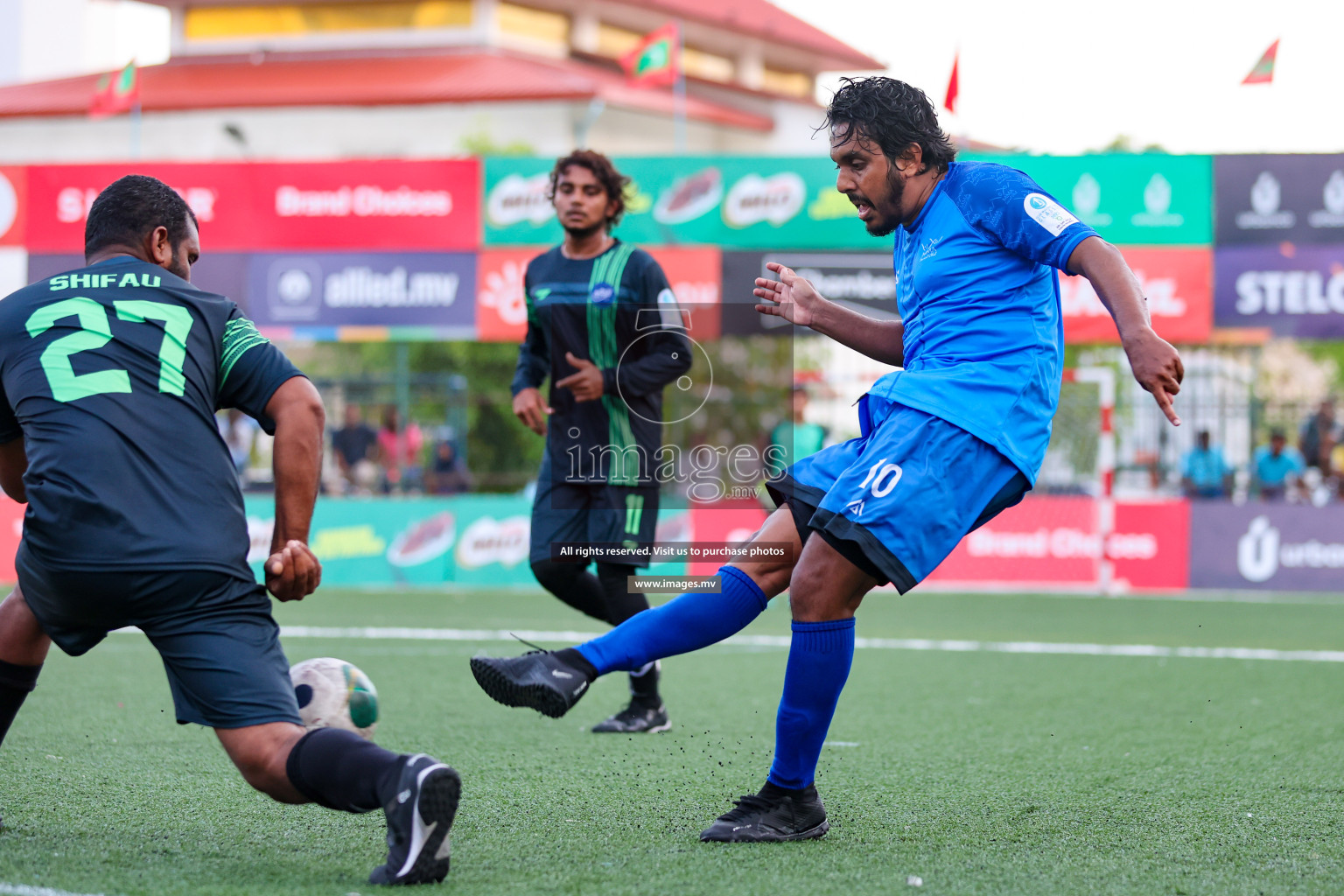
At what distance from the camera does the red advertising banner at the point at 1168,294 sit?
1376 cm

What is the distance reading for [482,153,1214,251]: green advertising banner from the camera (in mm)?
13625

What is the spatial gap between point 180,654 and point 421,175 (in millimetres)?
11425

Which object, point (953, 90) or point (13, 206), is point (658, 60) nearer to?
point (953, 90)

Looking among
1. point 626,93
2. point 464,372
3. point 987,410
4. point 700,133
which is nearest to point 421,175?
point 987,410

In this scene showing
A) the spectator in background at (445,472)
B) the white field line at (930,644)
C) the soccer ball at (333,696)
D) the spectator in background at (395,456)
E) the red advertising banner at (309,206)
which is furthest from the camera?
the spectator in background at (395,456)

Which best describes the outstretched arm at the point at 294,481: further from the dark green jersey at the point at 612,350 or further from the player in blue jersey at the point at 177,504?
the dark green jersey at the point at 612,350

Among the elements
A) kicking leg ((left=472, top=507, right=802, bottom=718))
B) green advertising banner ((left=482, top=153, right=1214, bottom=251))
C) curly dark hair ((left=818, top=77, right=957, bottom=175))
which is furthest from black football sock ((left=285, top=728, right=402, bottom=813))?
green advertising banner ((left=482, top=153, right=1214, bottom=251))

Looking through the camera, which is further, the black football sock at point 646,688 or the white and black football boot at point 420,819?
the black football sock at point 646,688

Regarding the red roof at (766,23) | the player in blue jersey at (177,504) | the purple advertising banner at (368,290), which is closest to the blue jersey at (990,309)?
the player in blue jersey at (177,504)

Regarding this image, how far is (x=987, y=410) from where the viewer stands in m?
3.60

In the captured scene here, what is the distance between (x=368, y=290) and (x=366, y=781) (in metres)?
11.7

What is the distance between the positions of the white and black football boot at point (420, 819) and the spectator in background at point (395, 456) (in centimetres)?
1337

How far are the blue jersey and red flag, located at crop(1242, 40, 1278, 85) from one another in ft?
42.6

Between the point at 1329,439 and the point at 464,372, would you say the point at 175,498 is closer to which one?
the point at 1329,439
